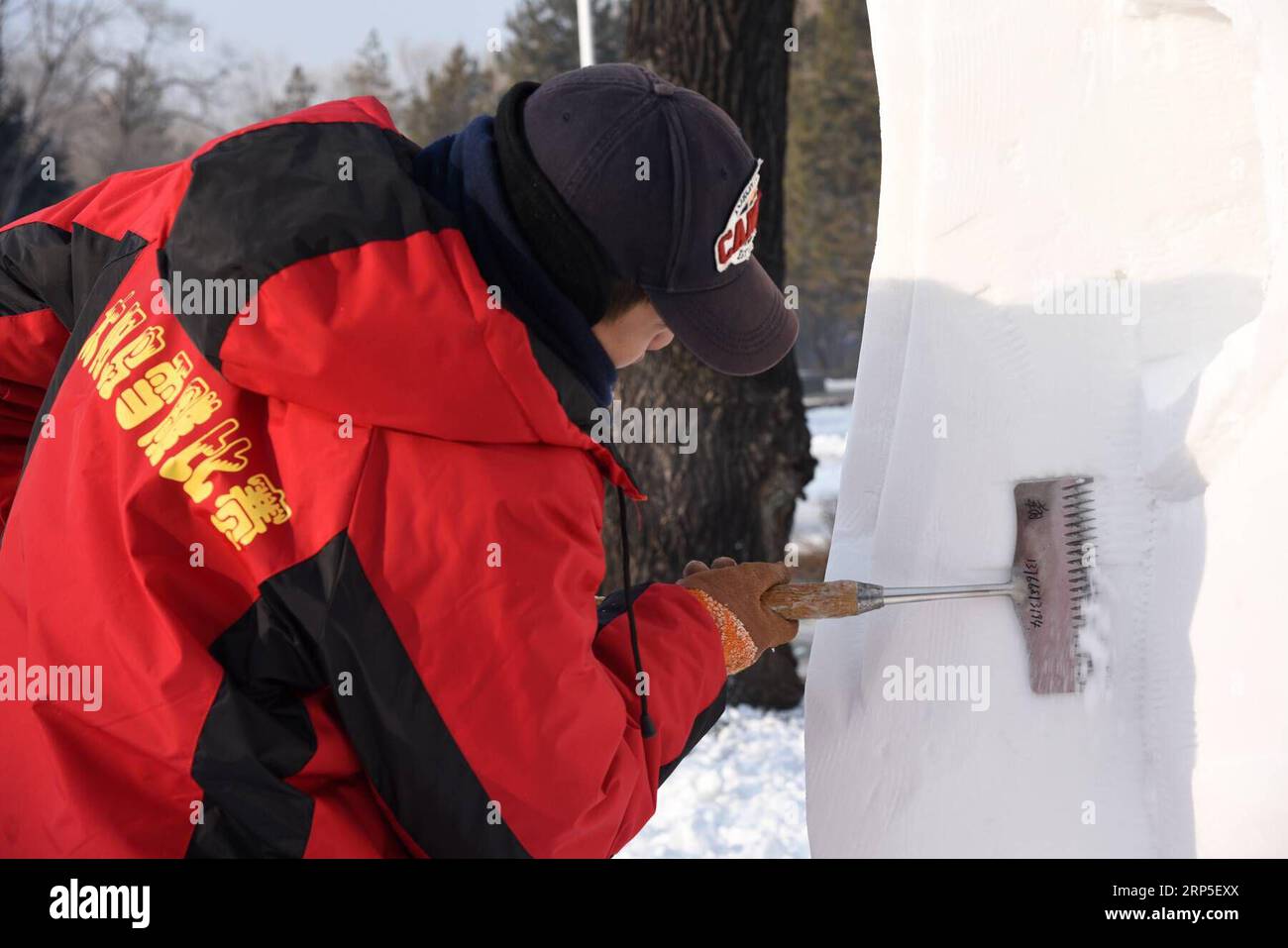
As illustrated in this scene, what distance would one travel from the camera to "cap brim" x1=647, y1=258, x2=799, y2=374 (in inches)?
57.2

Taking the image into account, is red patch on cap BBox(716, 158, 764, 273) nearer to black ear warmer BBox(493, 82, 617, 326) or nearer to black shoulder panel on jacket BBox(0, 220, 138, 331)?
black ear warmer BBox(493, 82, 617, 326)

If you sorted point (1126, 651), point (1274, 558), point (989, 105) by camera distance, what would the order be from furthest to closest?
point (989, 105), point (1126, 651), point (1274, 558)

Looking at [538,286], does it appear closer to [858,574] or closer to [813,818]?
[858,574]

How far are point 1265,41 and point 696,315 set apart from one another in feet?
2.74

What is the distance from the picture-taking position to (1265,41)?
156 cm

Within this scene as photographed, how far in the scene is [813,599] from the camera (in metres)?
1.90

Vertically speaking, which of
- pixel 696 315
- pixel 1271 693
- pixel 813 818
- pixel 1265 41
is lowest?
pixel 813 818

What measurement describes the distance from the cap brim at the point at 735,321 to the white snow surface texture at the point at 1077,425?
1.99ft

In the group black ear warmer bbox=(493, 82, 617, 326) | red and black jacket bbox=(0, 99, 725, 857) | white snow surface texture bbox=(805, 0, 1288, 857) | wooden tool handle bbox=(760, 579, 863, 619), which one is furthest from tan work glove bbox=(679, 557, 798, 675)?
black ear warmer bbox=(493, 82, 617, 326)

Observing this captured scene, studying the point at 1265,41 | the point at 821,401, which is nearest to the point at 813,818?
the point at 1265,41

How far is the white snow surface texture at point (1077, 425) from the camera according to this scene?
5.43 ft
